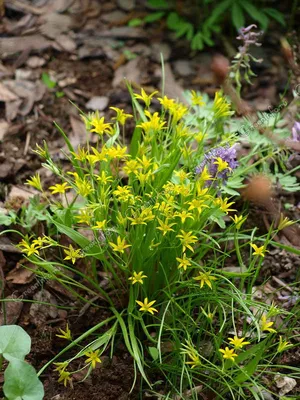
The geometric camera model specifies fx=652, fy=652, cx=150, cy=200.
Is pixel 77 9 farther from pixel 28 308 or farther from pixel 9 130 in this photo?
pixel 28 308

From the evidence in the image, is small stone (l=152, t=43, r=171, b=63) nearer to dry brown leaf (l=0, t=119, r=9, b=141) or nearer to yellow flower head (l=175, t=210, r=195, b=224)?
dry brown leaf (l=0, t=119, r=9, b=141)

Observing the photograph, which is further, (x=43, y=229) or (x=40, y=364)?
(x=43, y=229)

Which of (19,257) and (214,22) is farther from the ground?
(214,22)

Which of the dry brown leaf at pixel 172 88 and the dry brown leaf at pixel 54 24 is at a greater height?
the dry brown leaf at pixel 54 24

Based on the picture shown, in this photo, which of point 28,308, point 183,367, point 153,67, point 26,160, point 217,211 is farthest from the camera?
point 153,67

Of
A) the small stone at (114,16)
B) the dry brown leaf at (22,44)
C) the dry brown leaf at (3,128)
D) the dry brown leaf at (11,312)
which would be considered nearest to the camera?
the dry brown leaf at (11,312)

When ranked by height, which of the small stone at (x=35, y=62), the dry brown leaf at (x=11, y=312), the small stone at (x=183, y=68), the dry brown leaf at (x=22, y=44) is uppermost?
the dry brown leaf at (x=22, y=44)

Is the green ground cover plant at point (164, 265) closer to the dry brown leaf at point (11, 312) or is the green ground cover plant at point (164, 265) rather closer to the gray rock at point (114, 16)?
the dry brown leaf at point (11, 312)

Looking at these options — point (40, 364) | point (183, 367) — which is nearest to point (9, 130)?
point (40, 364)

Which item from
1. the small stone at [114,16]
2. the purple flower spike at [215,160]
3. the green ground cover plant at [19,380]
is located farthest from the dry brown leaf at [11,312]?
the small stone at [114,16]
